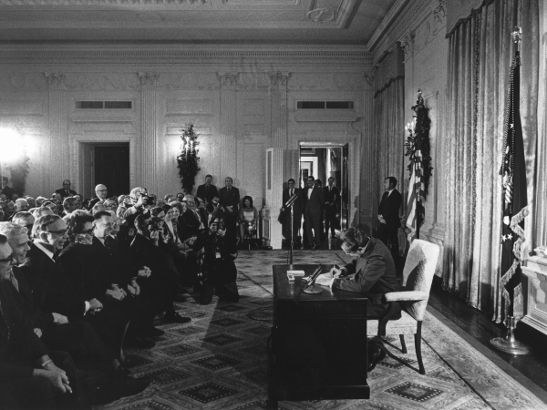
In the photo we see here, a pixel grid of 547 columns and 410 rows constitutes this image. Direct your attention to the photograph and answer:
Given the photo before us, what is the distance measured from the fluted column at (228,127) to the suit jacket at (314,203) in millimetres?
1856

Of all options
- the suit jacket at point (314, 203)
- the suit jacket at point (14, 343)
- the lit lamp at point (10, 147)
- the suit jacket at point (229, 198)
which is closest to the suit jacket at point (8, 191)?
the lit lamp at point (10, 147)

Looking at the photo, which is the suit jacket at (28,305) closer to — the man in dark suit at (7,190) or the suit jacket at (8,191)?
the man in dark suit at (7,190)

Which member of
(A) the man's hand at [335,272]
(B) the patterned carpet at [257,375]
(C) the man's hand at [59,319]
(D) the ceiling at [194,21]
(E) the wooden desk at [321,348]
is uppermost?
(D) the ceiling at [194,21]

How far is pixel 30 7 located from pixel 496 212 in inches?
361

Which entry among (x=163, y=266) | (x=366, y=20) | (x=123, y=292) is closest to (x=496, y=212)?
(x=163, y=266)

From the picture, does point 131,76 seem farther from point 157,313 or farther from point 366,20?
point 157,313

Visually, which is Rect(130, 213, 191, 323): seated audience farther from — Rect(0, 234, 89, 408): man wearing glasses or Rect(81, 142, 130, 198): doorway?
Rect(81, 142, 130, 198): doorway

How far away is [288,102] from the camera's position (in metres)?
12.2

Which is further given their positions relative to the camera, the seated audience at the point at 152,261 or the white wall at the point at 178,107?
the white wall at the point at 178,107

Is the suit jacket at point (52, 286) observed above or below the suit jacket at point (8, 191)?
below

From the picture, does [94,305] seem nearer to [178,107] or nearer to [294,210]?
[294,210]

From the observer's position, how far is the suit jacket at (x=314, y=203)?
11609 millimetres

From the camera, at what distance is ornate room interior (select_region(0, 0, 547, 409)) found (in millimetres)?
5566

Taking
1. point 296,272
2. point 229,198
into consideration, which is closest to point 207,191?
point 229,198
